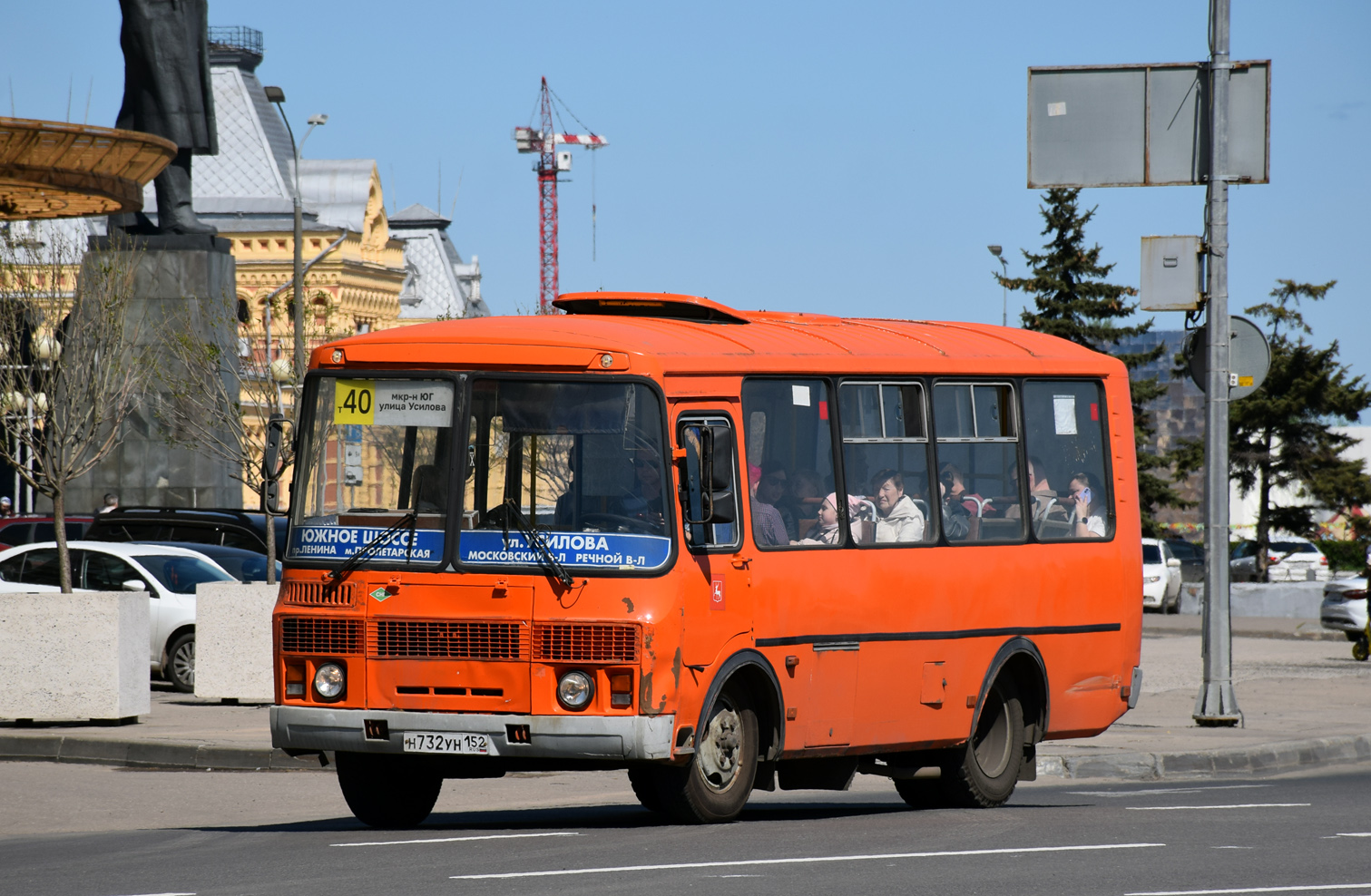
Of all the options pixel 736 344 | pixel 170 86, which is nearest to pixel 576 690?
pixel 736 344

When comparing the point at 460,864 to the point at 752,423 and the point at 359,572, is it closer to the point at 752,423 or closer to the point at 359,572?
the point at 359,572

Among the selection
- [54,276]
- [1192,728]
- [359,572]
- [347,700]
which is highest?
[54,276]

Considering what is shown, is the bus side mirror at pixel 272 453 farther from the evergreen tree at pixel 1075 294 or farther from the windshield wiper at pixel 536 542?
the evergreen tree at pixel 1075 294

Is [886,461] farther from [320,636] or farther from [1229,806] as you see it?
[320,636]

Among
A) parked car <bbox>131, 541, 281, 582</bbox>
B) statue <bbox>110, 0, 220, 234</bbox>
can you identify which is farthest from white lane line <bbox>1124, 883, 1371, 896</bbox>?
statue <bbox>110, 0, 220, 234</bbox>

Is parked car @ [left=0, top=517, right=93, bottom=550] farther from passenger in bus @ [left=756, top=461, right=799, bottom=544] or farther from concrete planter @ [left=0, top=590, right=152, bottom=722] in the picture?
passenger in bus @ [left=756, top=461, right=799, bottom=544]

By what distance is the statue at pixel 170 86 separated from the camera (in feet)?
131

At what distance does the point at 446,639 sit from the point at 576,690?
687 mm

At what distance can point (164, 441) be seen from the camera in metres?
38.5

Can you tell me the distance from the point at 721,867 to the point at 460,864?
1.14 metres

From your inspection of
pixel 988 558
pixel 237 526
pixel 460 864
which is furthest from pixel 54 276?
pixel 460 864

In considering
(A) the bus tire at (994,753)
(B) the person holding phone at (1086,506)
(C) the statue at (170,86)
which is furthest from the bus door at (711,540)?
(C) the statue at (170,86)

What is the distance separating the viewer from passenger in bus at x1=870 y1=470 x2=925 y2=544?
1143 cm

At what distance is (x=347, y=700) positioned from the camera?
999cm
